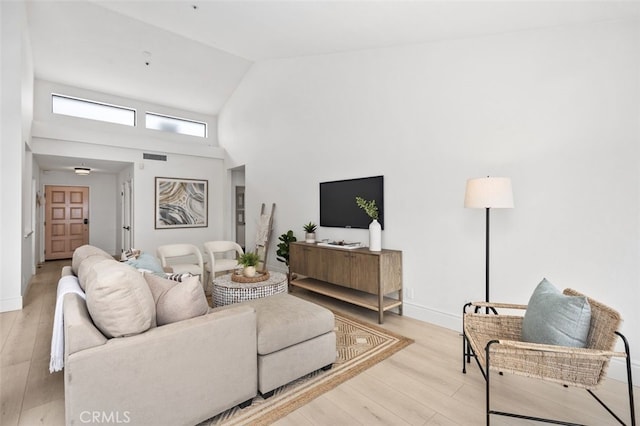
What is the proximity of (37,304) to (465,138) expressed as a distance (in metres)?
5.43

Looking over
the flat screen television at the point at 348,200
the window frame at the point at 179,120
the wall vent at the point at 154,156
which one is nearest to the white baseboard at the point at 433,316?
the flat screen television at the point at 348,200

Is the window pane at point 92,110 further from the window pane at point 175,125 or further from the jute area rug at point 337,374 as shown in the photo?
the jute area rug at point 337,374

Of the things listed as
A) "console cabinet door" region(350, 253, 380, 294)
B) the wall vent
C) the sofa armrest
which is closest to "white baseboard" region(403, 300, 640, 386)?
"console cabinet door" region(350, 253, 380, 294)

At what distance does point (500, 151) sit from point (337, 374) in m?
2.38

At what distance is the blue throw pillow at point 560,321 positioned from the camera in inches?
64.7

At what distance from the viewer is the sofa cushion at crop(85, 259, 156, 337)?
1.49 meters

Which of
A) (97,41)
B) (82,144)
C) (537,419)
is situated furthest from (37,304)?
(537,419)

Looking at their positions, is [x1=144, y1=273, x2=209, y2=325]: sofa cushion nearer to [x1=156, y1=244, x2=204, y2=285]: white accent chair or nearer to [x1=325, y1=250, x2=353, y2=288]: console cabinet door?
[x1=325, y1=250, x2=353, y2=288]: console cabinet door

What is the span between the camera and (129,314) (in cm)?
151

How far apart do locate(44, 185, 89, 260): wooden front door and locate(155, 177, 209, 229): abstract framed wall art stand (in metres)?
3.19

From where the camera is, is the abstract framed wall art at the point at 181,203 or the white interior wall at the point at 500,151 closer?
the white interior wall at the point at 500,151

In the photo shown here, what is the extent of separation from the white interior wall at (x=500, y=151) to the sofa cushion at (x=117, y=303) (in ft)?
8.87

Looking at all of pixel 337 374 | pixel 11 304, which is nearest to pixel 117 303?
pixel 337 374

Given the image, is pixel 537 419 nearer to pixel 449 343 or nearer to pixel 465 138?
pixel 449 343
